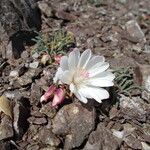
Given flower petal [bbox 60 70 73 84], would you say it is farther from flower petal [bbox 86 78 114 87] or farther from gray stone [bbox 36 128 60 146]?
gray stone [bbox 36 128 60 146]

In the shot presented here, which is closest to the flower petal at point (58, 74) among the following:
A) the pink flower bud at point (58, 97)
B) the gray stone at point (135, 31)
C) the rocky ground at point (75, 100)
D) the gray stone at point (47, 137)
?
the pink flower bud at point (58, 97)

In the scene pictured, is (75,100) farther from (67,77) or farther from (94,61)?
(94,61)

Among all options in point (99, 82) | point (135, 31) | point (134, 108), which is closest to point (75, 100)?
point (99, 82)

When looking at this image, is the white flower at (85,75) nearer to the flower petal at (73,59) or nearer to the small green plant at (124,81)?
the flower petal at (73,59)

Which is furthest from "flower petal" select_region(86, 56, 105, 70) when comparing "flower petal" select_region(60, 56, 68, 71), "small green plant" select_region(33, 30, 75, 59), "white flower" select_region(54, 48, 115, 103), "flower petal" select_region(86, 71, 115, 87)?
"small green plant" select_region(33, 30, 75, 59)

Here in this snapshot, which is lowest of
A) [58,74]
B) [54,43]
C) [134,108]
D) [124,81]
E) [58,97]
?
[134,108]

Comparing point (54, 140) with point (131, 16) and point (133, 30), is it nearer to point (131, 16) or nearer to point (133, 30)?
point (133, 30)

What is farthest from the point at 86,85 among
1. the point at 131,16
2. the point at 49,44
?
the point at 131,16
